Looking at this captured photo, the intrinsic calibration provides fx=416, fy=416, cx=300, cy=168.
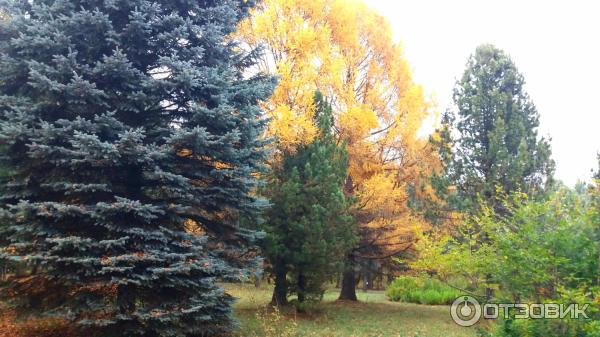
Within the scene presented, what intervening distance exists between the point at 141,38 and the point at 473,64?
10656 millimetres

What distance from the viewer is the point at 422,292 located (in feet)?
61.7

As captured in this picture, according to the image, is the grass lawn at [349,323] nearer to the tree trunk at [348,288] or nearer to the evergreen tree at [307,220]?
the evergreen tree at [307,220]

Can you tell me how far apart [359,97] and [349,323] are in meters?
7.63

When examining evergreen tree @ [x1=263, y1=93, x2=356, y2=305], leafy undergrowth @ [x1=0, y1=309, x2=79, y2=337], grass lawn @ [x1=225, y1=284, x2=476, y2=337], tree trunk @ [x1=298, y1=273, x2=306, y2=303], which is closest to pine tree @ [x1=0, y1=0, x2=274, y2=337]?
leafy undergrowth @ [x1=0, y1=309, x2=79, y2=337]

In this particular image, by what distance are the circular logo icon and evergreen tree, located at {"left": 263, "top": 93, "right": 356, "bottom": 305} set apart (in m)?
3.29

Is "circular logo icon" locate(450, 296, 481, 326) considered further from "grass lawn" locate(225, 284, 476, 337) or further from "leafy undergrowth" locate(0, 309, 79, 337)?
"leafy undergrowth" locate(0, 309, 79, 337)

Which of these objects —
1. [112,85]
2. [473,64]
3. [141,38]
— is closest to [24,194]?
[112,85]

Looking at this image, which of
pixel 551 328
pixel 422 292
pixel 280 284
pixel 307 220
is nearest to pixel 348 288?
pixel 422 292

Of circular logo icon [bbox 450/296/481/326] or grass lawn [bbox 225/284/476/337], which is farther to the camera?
grass lawn [bbox 225/284/476/337]

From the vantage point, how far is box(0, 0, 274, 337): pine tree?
6879 mm

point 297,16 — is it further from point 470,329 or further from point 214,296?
point 470,329

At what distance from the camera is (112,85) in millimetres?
7867

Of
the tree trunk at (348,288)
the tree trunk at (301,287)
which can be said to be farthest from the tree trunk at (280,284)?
the tree trunk at (348,288)

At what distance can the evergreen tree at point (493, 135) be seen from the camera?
478 inches
